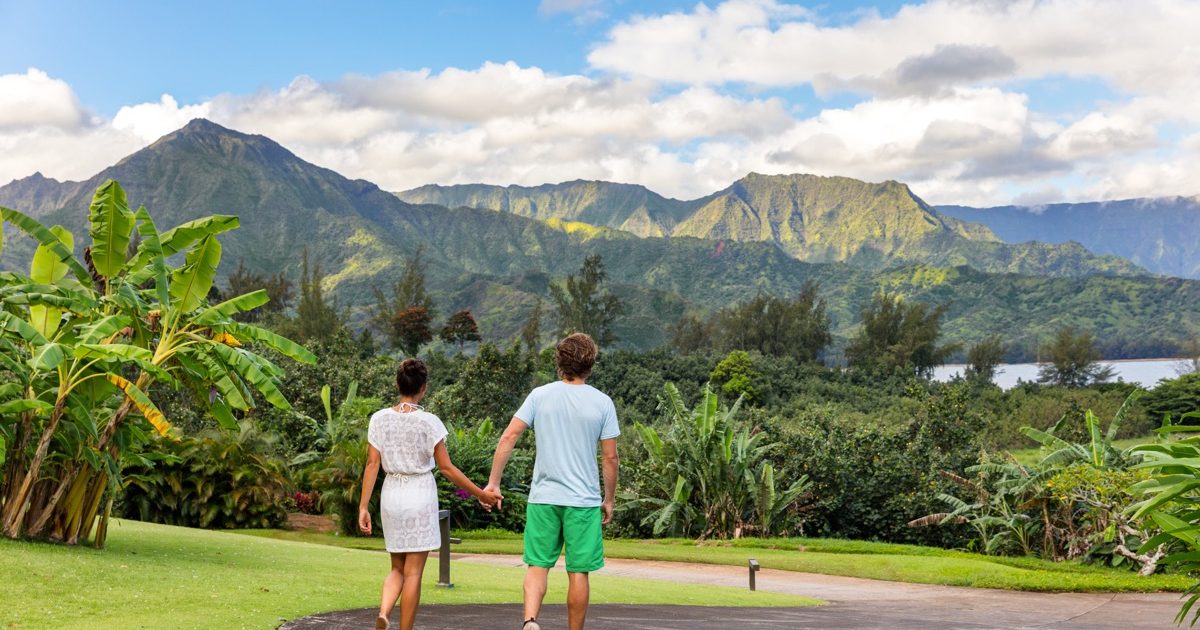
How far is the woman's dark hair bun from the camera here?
268 inches

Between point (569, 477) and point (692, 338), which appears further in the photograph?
point (692, 338)

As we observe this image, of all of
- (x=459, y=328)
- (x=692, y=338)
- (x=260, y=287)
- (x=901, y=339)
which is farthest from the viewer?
(x=692, y=338)

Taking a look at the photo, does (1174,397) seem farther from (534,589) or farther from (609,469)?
(534,589)

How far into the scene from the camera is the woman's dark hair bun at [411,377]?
22.3 feet

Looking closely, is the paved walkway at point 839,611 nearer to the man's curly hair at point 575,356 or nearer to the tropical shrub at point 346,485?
the man's curly hair at point 575,356

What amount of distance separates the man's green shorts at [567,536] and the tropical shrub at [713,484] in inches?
543

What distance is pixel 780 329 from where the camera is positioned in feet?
233

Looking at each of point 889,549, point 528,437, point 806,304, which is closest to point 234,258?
point 806,304

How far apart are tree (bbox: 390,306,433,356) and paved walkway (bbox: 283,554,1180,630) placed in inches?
1397

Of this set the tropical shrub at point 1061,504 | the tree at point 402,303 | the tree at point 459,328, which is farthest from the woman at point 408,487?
the tree at point 459,328

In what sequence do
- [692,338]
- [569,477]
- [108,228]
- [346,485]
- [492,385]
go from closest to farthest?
[569,477]
[108,228]
[346,485]
[492,385]
[692,338]

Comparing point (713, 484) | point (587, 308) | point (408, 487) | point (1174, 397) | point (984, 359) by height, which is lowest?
point (713, 484)

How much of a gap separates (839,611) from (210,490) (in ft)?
37.9

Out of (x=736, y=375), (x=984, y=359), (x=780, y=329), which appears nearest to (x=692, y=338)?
(x=780, y=329)
